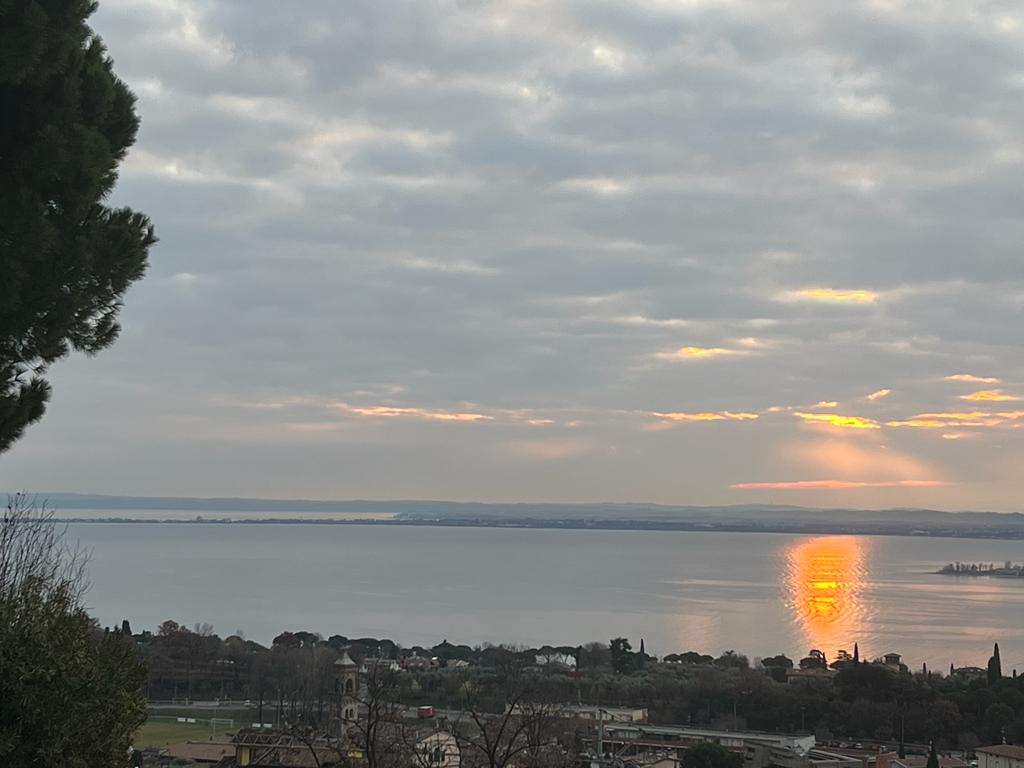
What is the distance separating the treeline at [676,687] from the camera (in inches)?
1081

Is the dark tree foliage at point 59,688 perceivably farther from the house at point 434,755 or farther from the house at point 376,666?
the house at point 376,666

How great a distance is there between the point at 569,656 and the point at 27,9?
42.4m

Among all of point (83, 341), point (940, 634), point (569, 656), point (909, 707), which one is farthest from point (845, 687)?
point (940, 634)

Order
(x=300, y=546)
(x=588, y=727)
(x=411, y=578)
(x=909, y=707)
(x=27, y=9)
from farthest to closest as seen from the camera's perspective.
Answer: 1. (x=300, y=546)
2. (x=411, y=578)
3. (x=909, y=707)
4. (x=588, y=727)
5. (x=27, y=9)

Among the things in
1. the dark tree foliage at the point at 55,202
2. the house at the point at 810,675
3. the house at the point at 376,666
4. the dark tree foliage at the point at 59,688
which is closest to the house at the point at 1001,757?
the house at the point at 810,675

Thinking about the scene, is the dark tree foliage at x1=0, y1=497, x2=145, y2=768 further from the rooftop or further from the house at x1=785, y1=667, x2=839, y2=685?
the house at x1=785, y1=667, x2=839, y2=685

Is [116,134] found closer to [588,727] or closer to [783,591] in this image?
[588,727]

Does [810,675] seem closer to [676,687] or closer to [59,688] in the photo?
[676,687]

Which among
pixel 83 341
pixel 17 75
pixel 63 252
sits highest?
pixel 17 75

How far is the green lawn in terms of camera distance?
77.3ft

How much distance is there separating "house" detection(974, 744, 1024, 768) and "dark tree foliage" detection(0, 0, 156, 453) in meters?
20.2

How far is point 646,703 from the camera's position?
32.7 m

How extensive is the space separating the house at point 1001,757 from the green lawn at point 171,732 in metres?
16.8

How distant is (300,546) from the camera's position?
511ft
